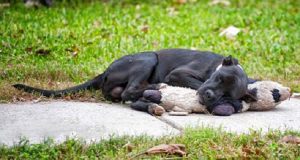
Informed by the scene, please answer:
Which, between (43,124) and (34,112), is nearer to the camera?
(43,124)

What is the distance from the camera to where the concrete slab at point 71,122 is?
530 cm

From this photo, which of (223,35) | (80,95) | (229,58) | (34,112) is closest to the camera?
(34,112)

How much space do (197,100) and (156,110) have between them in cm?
45

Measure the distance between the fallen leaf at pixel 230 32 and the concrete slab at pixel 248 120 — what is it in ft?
13.7

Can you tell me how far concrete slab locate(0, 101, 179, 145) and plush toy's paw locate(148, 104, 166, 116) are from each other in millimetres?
71

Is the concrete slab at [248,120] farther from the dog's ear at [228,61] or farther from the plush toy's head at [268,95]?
the dog's ear at [228,61]

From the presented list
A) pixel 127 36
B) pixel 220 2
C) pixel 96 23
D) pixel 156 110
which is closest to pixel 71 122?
pixel 156 110

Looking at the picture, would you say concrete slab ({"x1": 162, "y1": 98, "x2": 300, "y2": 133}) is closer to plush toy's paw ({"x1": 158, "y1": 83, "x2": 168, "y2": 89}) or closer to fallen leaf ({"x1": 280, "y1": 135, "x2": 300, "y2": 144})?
fallen leaf ({"x1": 280, "y1": 135, "x2": 300, "y2": 144})

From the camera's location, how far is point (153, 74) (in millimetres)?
6969

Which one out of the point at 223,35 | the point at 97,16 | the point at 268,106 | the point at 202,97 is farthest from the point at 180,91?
the point at 97,16

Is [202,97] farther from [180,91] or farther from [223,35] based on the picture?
[223,35]

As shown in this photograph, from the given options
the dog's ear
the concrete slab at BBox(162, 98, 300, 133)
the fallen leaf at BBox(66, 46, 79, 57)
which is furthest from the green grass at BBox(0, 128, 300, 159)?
the fallen leaf at BBox(66, 46, 79, 57)

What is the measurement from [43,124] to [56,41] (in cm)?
419

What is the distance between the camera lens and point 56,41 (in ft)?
31.4
